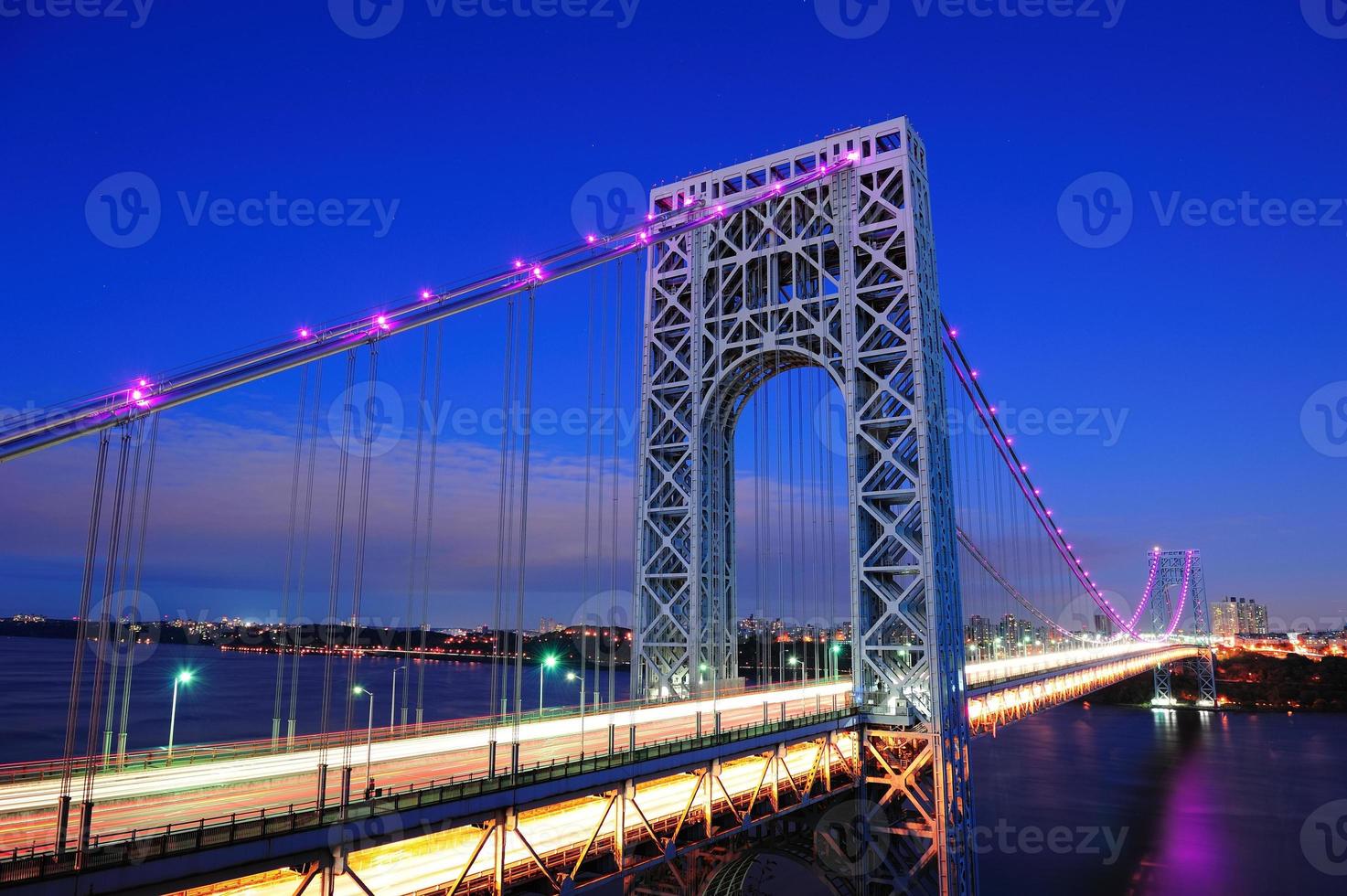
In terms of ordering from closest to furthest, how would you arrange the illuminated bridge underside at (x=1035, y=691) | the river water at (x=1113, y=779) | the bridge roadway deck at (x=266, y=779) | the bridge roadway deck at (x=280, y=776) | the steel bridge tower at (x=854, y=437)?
the bridge roadway deck at (x=266, y=779)
the bridge roadway deck at (x=280, y=776)
the steel bridge tower at (x=854, y=437)
the illuminated bridge underside at (x=1035, y=691)
the river water at (x=1113, y=779)

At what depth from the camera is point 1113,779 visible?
7238 centimetres

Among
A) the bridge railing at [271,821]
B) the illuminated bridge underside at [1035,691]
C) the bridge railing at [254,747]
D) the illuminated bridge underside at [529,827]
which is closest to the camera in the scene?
the bridge railing at [271,821]

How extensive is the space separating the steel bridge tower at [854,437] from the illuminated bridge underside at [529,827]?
8.69 feet

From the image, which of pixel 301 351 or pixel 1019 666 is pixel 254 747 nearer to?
pixel 301 351

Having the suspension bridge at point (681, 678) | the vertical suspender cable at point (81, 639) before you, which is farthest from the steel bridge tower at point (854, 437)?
the vertical suspender cable at point (81, 639)

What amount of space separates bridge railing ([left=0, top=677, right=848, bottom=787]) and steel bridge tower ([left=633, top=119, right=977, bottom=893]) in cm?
541

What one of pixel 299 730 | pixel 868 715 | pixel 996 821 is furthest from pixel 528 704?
pixel 868 715

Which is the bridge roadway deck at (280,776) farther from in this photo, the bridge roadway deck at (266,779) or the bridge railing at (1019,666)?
the bridge railing at (1019,666)

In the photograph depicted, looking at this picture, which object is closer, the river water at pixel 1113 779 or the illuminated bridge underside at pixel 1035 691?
the illuminated bridge underside at pixel 1035 691

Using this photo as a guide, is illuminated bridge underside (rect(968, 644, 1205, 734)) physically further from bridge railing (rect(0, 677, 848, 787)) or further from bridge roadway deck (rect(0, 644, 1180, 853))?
bridge roadway deck (rect(0, 644, 1180, 853))

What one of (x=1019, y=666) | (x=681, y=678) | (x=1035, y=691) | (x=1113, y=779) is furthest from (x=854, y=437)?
(x=1113, y=779)

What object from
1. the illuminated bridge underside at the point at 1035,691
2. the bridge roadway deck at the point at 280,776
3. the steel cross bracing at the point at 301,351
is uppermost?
the steel cross bracing at the point at 301,351

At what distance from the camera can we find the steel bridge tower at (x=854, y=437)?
28.6 meters

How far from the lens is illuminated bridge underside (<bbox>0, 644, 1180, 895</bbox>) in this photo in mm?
11156
